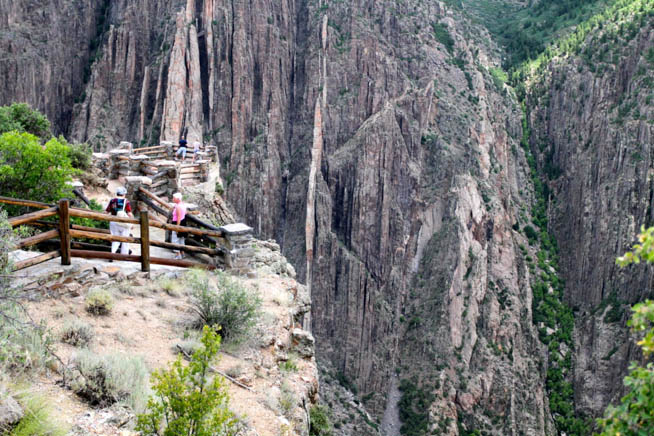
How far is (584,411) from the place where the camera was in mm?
63281

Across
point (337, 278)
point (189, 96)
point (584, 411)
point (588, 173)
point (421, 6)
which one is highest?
point (421, 6)

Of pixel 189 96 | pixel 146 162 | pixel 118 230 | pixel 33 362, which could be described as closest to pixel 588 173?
pixel 189 96

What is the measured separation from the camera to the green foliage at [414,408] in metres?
57.9

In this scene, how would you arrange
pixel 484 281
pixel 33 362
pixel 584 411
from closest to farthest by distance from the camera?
1. pixel 33 362
2. pixel 584 411
3. pixel 484 281

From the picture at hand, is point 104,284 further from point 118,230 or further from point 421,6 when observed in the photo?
point 421,6

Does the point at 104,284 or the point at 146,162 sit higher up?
the point at 146,162

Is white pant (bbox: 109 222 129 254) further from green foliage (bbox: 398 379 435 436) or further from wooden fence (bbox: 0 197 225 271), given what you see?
green foliage (bbox: 398 379 435 436)

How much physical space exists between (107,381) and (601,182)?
74334 mm

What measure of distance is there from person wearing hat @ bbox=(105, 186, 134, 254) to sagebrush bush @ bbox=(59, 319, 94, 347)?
4.19 meters

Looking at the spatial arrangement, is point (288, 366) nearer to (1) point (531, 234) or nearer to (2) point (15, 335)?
(2) point (15, 335)

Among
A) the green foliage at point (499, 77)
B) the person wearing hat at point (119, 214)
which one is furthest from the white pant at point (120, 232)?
the green foliage at point (499, 77)

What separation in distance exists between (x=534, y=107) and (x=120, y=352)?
8452 centimetres

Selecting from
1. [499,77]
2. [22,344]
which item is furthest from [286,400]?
[499,77]

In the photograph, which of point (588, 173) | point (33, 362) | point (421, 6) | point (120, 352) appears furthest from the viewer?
point (421, 6)
